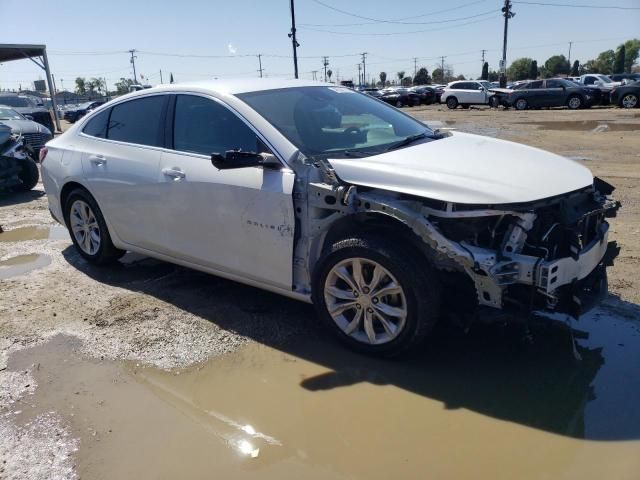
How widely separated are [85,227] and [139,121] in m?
1.33

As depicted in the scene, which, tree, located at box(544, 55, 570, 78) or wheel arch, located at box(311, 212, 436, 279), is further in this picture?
tree, located at box(544, 55, 570, 78)

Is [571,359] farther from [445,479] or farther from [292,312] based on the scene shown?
[292,312]

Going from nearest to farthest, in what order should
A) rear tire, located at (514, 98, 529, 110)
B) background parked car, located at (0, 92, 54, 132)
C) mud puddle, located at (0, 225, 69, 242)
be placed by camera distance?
mud puddle, located at (0, 225, 69, 242)
background parked car, located at (0, 92, 54, 132)
rear tire, located at (514, 98, 529, 110)

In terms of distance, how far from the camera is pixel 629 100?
81.5ft

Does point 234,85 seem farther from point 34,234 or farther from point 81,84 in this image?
point 81,84

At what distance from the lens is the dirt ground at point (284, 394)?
2.67 meters

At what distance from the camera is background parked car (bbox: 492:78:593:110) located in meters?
26.4

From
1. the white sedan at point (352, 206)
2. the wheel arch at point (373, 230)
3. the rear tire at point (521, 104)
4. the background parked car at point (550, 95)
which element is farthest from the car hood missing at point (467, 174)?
the rear tire at point (521, 104)

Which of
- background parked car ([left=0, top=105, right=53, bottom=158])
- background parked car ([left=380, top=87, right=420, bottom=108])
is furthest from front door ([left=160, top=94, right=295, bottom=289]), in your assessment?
background parked car ([left=380, top=87, right=420, bottom=108])

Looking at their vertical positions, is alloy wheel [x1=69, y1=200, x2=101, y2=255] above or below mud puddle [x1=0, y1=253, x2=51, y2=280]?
above

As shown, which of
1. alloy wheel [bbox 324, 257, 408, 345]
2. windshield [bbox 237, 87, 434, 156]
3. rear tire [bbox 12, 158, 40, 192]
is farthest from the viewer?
rear tire [bbox 12, 158, 40, 192]

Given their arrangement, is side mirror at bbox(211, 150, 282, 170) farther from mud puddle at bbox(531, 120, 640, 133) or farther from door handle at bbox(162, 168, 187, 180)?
mud puddle at bbox(531, 120, 640, 133)

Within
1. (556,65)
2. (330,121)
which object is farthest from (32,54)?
(556,65)

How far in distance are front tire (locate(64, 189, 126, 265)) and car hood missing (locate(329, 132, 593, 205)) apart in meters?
2.71
